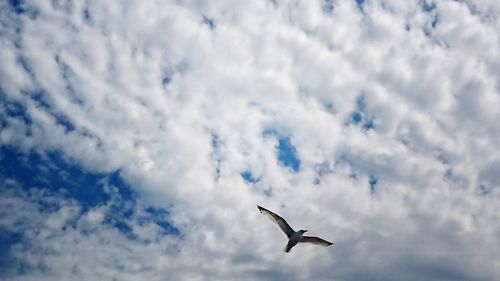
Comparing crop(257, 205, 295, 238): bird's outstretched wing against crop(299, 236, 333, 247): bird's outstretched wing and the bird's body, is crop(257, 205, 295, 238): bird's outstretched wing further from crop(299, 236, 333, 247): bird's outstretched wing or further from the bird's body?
crop(299, 236, 333, 247): bird's outstretched wing

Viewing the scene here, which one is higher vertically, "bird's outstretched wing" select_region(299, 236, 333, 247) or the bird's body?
"bird's outstretched wing" select_region(299, 236, 333, 247)

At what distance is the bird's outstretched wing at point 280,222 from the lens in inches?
1690

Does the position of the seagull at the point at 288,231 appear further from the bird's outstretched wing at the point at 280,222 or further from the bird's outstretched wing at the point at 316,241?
the bird's outstretched wing at the point at 316,241

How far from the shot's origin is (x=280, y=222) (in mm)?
43375

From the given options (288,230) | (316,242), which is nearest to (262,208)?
(288,230)

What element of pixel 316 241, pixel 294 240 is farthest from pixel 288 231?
pixel 316 241

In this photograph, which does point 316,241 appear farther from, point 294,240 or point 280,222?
point 280,222

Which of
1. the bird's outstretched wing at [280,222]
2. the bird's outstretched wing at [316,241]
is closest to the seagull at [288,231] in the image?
the bird's outstretched wing at [280,222]

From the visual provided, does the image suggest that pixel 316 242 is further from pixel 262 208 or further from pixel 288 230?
pixel 262 208

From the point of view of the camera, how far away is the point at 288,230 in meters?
43.6

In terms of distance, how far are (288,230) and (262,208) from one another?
428 cm

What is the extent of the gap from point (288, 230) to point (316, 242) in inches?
177

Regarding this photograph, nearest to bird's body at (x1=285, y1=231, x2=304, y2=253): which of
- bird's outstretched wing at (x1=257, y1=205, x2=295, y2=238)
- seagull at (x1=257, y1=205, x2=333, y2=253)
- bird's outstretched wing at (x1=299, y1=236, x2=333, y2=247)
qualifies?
seagull at (x1=257, y1=205, x2=333, y2=253)

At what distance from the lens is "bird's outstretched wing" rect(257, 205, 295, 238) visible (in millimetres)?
42938
